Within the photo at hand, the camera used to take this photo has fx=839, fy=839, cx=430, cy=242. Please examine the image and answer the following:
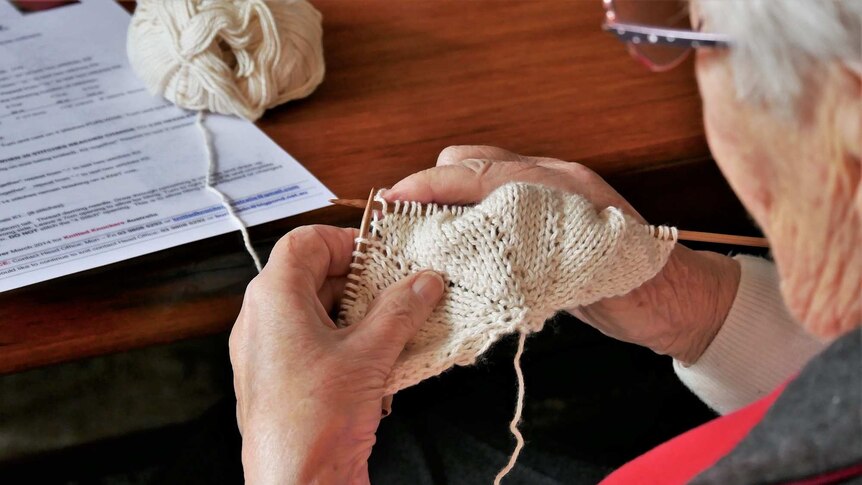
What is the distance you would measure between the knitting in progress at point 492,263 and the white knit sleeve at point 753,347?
0.20 metres

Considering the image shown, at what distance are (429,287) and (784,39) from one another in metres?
0.36

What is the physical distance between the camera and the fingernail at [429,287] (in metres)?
0.71

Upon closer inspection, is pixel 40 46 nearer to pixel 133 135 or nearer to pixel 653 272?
pixel 133 135

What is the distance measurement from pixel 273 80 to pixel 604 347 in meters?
0.55

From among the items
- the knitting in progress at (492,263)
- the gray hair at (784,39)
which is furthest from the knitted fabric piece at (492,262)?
the gray hair at (784,39)

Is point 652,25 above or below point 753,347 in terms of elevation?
above

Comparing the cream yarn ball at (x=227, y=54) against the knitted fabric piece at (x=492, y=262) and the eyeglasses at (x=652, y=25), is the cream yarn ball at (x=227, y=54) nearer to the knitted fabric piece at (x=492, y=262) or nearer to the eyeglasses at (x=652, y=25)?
the knitted fabric piece at (x=492, y=262)

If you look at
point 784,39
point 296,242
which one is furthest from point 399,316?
point 784,39

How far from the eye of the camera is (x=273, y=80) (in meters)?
0.98

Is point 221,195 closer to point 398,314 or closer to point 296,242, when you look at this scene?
point 296,242

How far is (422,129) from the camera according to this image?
0.98 meters

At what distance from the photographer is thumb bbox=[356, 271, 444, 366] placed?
0.68m

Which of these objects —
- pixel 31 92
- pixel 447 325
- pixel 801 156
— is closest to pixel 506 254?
pixel 447 325

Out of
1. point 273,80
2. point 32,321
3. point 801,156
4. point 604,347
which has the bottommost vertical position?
point 604,347
